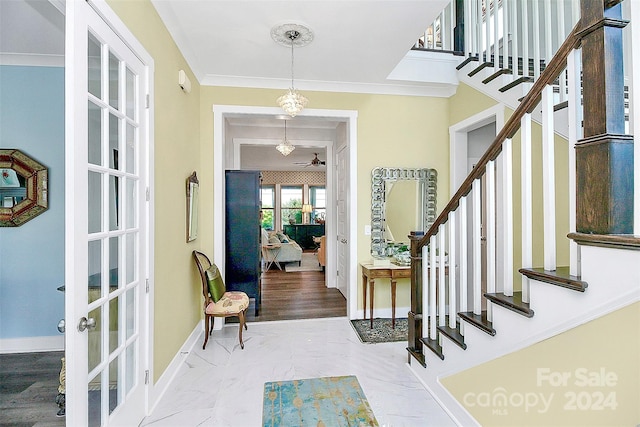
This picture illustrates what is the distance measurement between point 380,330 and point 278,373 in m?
1.35

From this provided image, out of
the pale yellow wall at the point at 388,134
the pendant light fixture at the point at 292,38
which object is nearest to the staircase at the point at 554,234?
the pale yellow wall at the point at 388,134

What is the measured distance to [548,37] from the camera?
262 centimetres

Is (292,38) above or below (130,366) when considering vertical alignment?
above

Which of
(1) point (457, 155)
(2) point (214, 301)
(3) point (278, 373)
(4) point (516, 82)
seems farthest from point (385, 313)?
(4) point (516, 82)

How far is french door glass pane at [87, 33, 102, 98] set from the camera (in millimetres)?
1424

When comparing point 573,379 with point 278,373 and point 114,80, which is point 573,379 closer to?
point 278,373

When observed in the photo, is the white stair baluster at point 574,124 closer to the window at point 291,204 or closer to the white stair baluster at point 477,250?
the white stair baluster at point 477,250

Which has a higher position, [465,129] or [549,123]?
[465,129]

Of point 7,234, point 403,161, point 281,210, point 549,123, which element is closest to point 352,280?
point 403,161

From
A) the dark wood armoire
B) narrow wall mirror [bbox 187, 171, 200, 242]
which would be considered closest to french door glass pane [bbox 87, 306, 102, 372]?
narrow wall mirror [bbox 187, 171, 200, 242]

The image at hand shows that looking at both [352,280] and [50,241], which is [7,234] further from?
[352,280]

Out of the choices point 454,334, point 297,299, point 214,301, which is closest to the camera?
point 454,334

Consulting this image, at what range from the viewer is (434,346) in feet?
7.45

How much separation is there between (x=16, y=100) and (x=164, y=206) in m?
1.96
